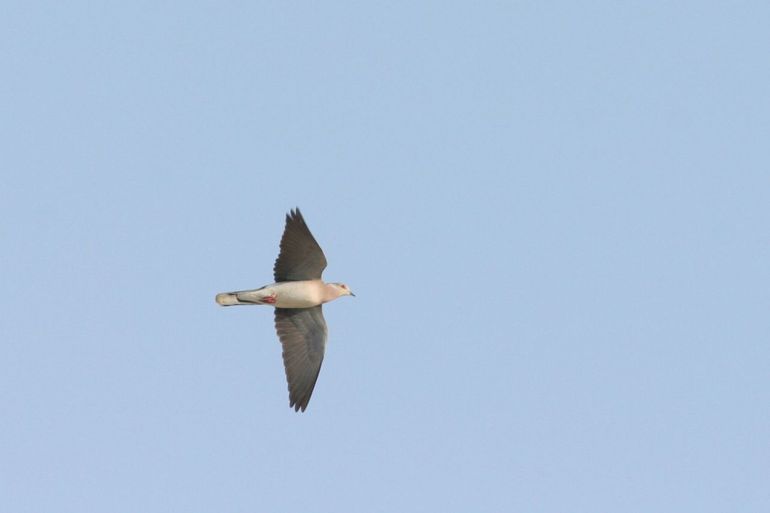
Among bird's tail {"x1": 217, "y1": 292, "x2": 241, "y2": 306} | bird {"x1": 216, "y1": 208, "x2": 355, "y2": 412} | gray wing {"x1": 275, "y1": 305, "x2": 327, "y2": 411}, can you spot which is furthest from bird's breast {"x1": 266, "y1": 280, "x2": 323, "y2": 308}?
bird's tail {"x1": 217, "y1": 292, "x2": 241, "y2": 306}

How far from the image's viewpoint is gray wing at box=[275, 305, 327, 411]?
24578mm

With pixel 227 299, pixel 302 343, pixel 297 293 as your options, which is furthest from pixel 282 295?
pixel 302 343

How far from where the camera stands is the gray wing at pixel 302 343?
80.6ft

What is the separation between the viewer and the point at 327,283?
80.7ft

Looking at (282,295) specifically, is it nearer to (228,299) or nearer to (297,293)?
(297,293)

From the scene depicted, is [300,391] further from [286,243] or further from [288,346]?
[286,243]

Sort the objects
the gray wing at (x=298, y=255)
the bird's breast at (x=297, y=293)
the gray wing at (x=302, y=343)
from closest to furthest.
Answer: the gray wing at (x=298, y=255), the bird's breast at (x=297, y=293), the gray wing at (x=302, y=343)

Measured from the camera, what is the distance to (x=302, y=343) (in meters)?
24.8

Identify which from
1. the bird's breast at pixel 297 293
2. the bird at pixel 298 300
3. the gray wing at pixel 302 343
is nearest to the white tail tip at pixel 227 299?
the bird at pixel 298 300

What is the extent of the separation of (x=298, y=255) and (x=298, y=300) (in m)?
0.96

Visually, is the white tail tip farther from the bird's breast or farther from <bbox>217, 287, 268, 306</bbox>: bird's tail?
the bird's breast

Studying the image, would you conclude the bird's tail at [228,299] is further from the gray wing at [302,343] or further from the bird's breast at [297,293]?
the gray wing at [302,343]

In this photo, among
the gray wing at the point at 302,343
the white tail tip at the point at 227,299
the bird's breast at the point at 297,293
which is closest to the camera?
the bird's breast at the point at 297,293

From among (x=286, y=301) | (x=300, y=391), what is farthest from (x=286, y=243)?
(x=300, y=391)
